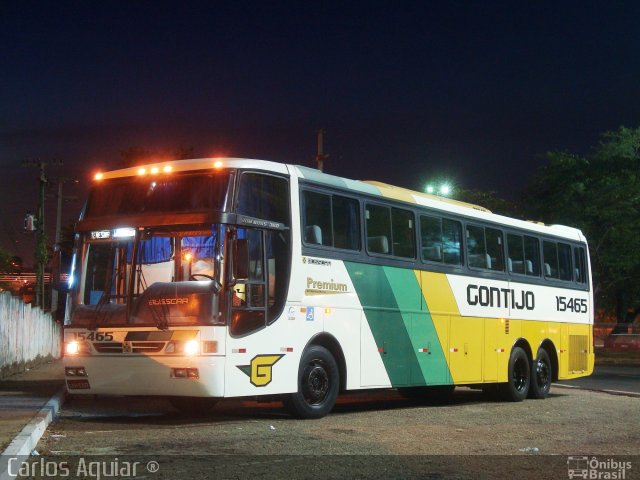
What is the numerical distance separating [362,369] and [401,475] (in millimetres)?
6182

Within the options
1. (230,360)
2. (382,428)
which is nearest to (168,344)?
(230,360)

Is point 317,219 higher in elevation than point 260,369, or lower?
higher

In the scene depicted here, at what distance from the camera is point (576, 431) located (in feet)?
43.2

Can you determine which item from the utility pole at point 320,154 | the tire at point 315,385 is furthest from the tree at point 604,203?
the tire at point 315,385

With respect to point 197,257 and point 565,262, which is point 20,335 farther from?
point 197,257

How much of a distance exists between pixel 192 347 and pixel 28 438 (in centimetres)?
282

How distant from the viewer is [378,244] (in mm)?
15680

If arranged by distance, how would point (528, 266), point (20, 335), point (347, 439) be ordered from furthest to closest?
1. point (20, 335)
2. point (528, 266)
3. point (347, 439)

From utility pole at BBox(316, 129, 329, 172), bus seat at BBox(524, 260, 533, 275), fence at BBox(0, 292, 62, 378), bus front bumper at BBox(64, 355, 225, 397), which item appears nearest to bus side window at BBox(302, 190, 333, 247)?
bus front bumper at BBox(64, 355, 225, 397)

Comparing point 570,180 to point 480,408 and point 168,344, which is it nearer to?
point 480,408

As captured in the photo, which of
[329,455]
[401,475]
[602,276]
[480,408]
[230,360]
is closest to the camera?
[401,475]

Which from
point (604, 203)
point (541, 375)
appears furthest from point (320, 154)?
point (541, 375)

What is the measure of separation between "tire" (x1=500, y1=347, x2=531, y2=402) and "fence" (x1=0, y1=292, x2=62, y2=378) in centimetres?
1052

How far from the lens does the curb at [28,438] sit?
28.8 feet
